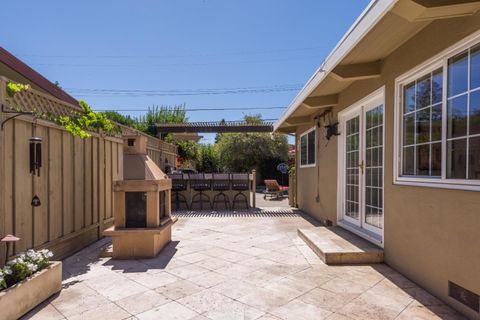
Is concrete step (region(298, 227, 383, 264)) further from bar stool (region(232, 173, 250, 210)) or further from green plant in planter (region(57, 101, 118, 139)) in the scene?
bar stool (region(232, 173, 250, 210))

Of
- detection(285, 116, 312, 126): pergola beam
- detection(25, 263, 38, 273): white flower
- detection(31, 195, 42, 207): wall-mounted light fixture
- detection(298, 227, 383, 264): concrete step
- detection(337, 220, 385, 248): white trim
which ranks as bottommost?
detection(298, 227, 383, 264): concrete step

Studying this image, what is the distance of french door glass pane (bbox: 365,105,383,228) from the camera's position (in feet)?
14.3

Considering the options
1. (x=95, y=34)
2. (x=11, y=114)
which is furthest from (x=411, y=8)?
(x=95, y=34)

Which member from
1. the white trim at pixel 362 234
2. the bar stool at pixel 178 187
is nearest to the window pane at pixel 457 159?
the white trim at pixel 362 234

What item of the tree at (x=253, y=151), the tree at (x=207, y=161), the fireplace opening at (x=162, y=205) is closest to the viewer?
the fireplace opening at (x=162, y=205)

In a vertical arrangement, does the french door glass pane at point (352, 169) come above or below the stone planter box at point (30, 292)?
above

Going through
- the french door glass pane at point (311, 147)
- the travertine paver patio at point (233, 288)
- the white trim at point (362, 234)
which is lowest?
the travertine paver patio at point (233, 288)

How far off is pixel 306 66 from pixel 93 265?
15773 millimetres

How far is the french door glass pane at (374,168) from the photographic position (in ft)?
14.3

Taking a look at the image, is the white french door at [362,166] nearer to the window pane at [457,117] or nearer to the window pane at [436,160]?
the window pane at [436,160]

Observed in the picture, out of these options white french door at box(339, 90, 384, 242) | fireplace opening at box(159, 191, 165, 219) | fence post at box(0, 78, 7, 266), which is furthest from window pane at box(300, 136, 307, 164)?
fence post at box(0, 78, 7, 266)

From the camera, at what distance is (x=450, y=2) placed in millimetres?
2355

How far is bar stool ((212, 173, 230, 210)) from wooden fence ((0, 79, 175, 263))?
12.6ft

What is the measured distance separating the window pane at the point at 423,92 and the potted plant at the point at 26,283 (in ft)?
13.3
